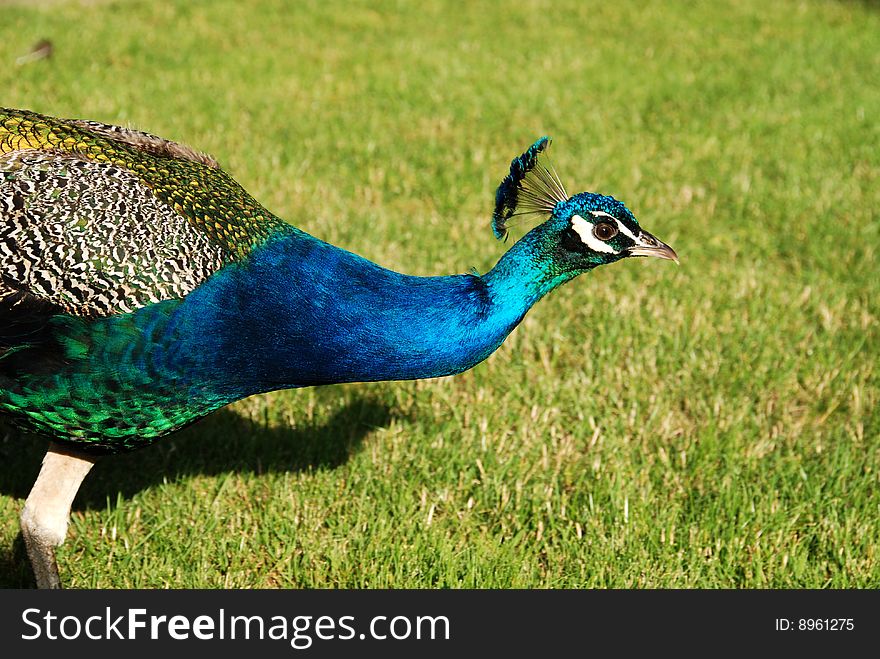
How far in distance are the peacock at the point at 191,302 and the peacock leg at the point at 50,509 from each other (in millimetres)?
148

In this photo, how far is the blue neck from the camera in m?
2.92

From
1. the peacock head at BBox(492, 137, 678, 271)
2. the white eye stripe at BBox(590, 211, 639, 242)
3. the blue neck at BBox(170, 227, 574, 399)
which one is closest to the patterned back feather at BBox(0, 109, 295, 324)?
the blue neck at BBox(170, 227, 574, 399)

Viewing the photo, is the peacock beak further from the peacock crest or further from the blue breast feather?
the blue breast feather

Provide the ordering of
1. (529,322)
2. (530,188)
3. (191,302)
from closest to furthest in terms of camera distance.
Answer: (191,302)
(530,188)
(529,322)

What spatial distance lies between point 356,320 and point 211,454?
1.36 metres

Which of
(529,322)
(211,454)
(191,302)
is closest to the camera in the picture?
(191,302)

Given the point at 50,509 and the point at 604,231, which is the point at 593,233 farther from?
the point at 50,509

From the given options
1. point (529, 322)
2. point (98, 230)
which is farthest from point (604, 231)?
point (529, 322)

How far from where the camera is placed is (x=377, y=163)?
673 centimetres

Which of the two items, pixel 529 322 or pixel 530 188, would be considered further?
pixel 529 322

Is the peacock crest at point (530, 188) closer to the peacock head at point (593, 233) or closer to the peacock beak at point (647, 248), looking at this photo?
the peacock head at point (593, 233)

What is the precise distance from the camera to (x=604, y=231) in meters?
2.93

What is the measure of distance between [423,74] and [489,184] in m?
2.10

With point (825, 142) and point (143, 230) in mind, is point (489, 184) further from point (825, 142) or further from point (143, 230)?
point (143, 230)
